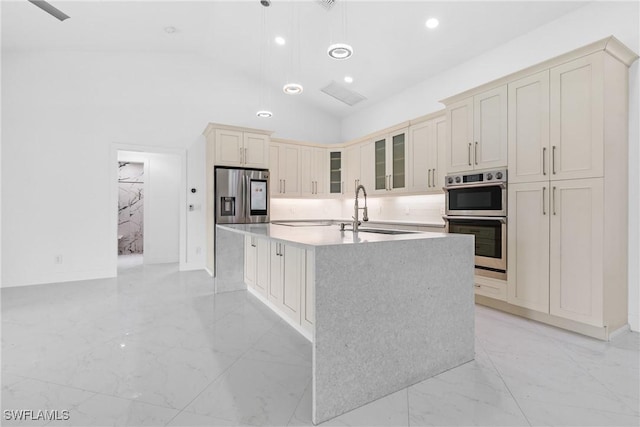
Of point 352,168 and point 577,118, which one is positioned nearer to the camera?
point 577,118

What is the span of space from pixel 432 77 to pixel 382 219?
235 cm

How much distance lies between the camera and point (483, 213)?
313 centimetres

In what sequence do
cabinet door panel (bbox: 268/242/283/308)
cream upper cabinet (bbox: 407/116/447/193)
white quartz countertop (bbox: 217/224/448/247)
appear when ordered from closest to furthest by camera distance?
1. white quartz countertop (bbox: 217/224/448/247)
2. cabinet door panel (bbox: 268/242/283/308)
3. cream upper cabinet (bbox: 407/116/447/193)

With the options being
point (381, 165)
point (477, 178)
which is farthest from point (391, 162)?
point (477, 178)

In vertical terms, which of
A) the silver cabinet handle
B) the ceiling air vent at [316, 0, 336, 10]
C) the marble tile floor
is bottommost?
the marble tile floor

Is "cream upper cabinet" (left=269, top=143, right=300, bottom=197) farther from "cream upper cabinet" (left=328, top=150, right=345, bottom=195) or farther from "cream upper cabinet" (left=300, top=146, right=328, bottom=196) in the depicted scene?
"cream upper cabinet" (left=328, top=150, right=345, bottom=195)

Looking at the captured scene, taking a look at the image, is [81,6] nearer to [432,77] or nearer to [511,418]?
[432,77]

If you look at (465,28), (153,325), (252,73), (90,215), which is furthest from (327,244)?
(252,73)

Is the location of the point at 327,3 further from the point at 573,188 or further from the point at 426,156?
the point at 573,188

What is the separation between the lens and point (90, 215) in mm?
4492

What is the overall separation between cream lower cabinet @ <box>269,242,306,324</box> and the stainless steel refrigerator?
6.22 feet

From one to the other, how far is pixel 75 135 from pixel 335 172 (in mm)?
4118

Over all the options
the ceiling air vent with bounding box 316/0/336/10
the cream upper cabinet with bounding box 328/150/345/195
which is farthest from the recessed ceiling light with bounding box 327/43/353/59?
the cream upper cabinet with bounding box 328/150/345/195

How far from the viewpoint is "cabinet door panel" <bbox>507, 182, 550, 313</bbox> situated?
269 centimetres
